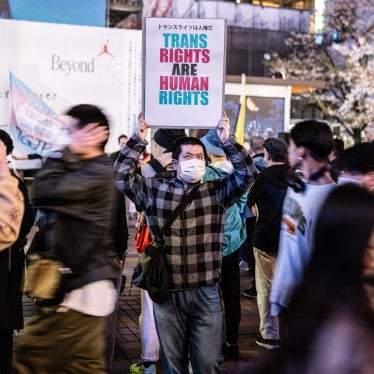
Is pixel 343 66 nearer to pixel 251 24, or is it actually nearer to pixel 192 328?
pixel 251 24

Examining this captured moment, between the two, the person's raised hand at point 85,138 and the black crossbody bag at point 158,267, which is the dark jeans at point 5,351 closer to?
the black crossbody bag at point 158,267

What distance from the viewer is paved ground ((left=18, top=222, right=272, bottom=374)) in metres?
5.82

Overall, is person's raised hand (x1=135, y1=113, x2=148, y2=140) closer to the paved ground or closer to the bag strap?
the bag strap

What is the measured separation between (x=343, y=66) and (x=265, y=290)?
89.4ft

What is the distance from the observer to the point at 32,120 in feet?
46.2

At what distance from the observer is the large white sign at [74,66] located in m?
14.3

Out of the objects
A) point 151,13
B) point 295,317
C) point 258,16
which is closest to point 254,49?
point 258,16

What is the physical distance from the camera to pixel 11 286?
4.48 m

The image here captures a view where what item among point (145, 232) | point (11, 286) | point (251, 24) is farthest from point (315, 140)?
point (251, 24)

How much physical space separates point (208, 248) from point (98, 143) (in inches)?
44.0

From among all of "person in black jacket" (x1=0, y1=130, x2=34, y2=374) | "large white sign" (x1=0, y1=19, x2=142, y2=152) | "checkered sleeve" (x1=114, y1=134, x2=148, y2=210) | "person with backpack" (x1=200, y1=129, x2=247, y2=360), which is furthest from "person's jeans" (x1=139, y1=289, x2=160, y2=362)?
"large white sign" (x1=0, y1=19, x2=142, y2=152)

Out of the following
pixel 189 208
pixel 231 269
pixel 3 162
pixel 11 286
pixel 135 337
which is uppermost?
pixel 3 162

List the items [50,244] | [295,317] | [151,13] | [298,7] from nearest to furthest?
[295,317]
[50,244]
[151,13]
[298,7]

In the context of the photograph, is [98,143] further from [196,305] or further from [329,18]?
[329,18]
